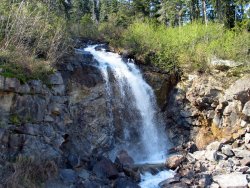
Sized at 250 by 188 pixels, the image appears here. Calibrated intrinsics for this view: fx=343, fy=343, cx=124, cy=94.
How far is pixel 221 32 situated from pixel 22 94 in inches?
541

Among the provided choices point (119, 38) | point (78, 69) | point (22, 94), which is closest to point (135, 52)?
point (119, 38)

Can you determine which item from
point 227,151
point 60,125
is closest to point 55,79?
point 60,125

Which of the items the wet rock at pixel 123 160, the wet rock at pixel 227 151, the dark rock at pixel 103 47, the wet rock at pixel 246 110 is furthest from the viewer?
the dark rock at pixel 103 47

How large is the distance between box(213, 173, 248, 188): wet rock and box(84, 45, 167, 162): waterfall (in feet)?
11.5

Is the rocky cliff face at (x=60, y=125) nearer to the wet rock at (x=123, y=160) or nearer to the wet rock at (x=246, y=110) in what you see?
the wet rock at (x=123, y=160)

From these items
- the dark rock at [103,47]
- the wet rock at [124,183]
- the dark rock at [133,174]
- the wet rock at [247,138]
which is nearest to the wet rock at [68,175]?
the wet rock at [124,183]

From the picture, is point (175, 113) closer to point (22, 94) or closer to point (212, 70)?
point (212, 70)

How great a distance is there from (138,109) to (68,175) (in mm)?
6319

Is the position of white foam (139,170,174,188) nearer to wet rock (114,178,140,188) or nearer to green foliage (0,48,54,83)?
wet rock (114,178,140,188)

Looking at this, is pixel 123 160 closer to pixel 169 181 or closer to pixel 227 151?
pixel 169 181

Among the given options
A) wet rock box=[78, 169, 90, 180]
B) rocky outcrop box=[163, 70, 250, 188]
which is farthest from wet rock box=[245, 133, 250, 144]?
wet rock box=[78, 169, 90, 180]

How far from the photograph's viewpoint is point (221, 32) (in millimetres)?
20328

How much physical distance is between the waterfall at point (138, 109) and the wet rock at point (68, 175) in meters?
4.35

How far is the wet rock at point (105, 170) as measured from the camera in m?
11.0
